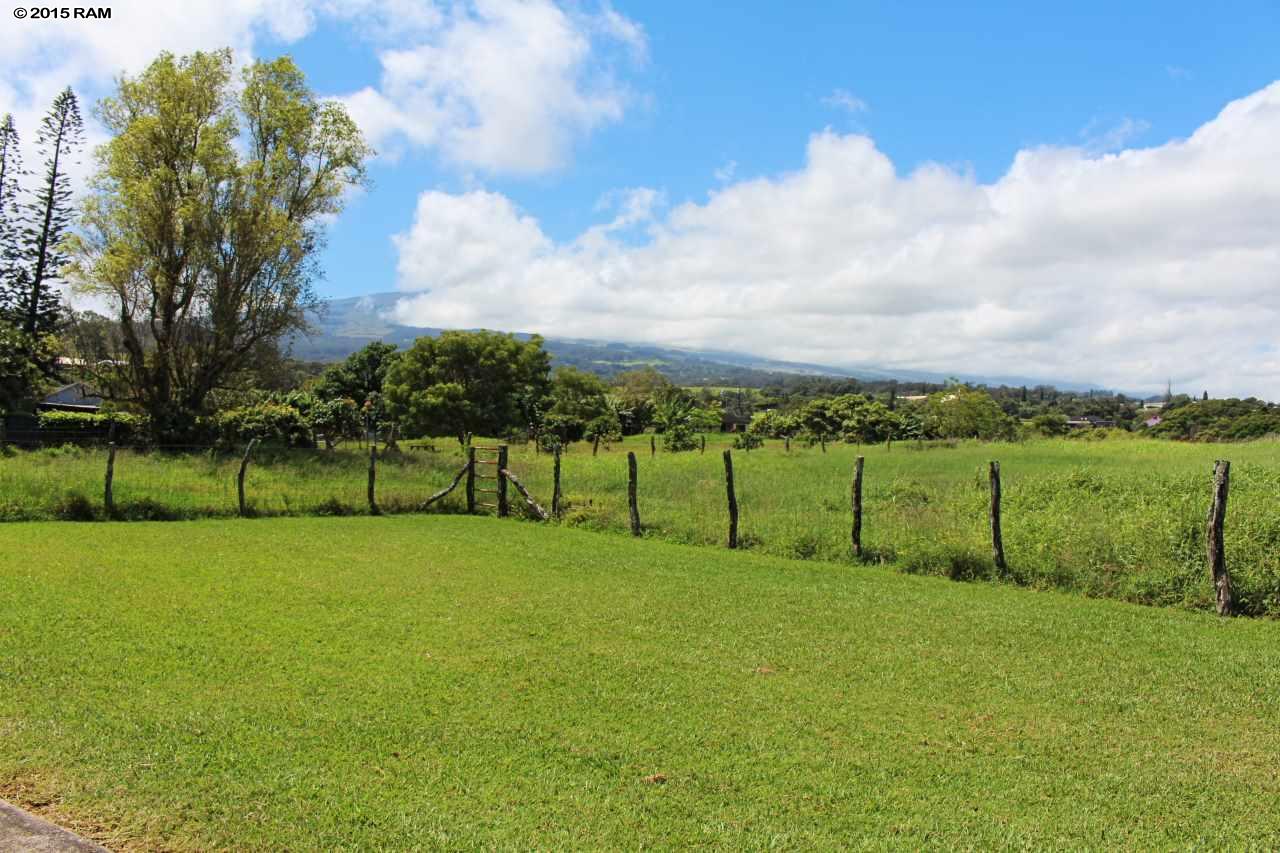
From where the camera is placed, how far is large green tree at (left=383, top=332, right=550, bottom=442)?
5019 centimetres

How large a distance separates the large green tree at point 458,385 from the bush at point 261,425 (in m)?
20.8

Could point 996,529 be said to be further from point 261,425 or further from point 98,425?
point 98,425

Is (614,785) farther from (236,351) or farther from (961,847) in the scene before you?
(236,351)

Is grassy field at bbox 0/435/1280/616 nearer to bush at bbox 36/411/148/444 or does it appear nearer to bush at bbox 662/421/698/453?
bush at bbox 36/411/148/444

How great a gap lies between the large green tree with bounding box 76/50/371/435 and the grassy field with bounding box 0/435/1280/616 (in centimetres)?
694

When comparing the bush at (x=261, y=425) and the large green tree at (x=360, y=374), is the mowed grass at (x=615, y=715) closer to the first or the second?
the bush at (x=261, y=425)

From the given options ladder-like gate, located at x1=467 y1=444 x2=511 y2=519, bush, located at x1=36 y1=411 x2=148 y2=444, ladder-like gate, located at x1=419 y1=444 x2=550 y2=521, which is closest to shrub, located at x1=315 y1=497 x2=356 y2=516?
ladder-like gate, located at x1=419 y1=444 x2=550 y2=521

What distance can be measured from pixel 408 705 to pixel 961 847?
12.9ft

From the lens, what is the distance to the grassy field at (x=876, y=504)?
38.0 ft

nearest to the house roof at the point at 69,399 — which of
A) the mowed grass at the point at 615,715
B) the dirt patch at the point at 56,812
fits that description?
the mowed grass at the point at 615,715

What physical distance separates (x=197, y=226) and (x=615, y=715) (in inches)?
1047

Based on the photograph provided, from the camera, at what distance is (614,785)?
16.2ft

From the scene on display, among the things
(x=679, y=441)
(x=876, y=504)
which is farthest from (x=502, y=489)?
(x=679, y=441)

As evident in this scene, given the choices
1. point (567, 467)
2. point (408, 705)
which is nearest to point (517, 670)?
point (408, 705)
